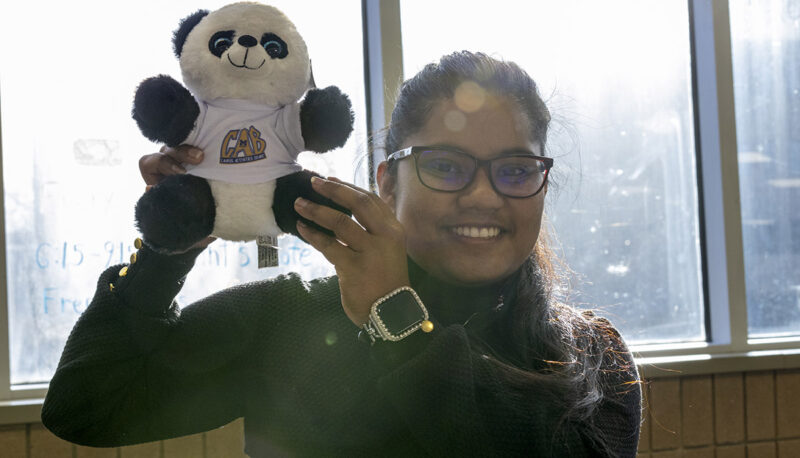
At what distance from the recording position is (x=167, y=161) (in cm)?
72

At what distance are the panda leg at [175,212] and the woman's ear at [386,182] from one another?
1.39 ft

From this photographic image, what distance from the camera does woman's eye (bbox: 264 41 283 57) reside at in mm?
703

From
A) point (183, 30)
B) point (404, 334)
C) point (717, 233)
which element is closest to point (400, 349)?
point (404, 334)

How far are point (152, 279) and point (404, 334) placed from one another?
1.12 ft

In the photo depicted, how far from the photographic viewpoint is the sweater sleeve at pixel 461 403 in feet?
2.54

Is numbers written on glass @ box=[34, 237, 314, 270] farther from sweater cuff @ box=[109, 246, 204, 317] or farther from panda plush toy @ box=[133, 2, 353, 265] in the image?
panda plush toy @ box=[133, 2, 353, 265]

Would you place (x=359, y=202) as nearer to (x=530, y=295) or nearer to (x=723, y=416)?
(x=530, y=295)

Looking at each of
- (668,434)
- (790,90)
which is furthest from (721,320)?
(790,90)

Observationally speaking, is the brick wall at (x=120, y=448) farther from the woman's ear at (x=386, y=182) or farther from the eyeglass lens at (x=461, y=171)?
the eyeglass lens at (x=461, y=171)

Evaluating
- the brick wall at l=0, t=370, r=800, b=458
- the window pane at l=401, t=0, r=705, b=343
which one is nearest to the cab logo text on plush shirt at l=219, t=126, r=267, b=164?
the window pane at l=401, t=0, r=705, b=343

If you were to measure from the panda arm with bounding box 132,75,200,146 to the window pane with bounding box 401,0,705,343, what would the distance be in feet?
5.70

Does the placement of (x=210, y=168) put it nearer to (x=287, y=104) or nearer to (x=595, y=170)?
(x=287, y=104)

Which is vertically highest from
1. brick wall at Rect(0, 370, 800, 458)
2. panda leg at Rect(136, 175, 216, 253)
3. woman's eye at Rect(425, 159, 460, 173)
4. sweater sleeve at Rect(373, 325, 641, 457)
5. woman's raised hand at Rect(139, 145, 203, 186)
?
woman's eye at Rect(425, 159, 460, 173)

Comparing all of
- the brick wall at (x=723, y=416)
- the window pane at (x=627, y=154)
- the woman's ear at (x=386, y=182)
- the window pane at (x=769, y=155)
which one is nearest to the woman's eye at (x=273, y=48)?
the woman's ear at (x=386, y=182)
